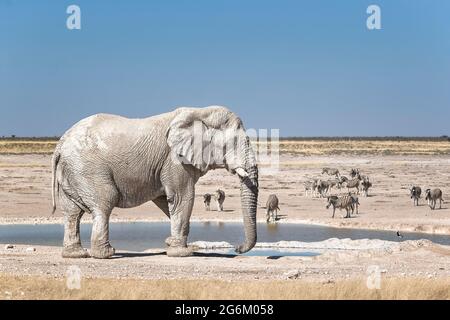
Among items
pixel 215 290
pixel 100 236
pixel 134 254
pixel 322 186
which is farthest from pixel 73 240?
pixel 322 186

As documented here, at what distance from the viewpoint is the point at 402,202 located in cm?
3428

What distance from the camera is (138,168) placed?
16219 millimetres

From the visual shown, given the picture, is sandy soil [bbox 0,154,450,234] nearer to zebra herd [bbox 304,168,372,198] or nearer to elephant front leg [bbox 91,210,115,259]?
zebra herd [bbox 304,168,372,198]

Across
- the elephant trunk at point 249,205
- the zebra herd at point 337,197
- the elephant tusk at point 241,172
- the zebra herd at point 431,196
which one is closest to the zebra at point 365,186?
the zebra herd at point 337,197

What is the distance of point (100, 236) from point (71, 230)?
2.36 feet

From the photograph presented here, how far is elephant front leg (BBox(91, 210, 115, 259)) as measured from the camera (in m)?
16.2

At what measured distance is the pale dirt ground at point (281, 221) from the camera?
14523mm

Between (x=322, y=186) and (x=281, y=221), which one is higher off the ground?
(x=322, y=186)

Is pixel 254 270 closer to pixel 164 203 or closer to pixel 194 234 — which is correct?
pixel 164 203

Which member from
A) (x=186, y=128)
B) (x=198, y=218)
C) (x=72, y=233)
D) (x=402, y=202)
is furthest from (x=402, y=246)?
(x=402, y=202)

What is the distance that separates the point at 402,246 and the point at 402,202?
55.4 ft

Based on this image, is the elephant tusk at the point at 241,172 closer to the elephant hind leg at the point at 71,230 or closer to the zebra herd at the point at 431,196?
the elephant hind leg at the point at 71,230

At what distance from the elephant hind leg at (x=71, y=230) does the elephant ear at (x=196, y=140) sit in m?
2.35

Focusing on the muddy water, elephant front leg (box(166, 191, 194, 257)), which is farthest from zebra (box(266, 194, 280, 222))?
elephant front leg (box(166, 191, 194, 257))
